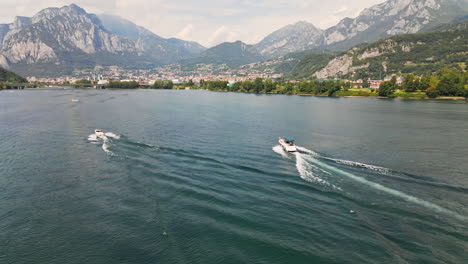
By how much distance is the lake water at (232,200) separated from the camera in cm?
2081

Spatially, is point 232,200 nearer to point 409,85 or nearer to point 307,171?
point 307,171

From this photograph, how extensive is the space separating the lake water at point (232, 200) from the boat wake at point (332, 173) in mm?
124

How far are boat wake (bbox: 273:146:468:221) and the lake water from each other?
12cm

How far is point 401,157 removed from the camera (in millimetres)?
42250

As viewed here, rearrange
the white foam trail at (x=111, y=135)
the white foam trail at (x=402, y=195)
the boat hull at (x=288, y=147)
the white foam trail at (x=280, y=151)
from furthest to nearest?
the white foam trail at (x=111, y=135)
the boat hull at (x=288, y=147)
the white foam trail at (x=280, y=151)
the white foam trail at (x=402, y=195)

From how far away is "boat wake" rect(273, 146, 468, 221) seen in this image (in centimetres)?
2727

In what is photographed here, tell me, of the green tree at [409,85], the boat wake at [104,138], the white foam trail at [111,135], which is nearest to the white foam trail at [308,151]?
the boat wake at [104,138]

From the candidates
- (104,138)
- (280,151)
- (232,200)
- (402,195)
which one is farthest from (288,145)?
(104,138)

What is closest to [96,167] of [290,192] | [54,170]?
[54,170]

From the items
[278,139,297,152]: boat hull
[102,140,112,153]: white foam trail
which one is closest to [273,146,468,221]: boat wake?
[278,139,297,152]: boat hull

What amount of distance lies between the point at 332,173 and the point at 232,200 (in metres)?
14.0

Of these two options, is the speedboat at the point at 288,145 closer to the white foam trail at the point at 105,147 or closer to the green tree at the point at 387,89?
the white foam trail at the point at 105,147

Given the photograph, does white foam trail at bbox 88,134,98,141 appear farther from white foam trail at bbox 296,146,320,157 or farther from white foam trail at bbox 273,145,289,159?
white foam trail at bbox 296,146,320,157

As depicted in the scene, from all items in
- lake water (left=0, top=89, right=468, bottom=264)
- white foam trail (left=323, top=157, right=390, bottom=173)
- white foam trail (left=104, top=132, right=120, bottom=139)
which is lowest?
lake water (left=0, top=89, right=468, bottom=264)
